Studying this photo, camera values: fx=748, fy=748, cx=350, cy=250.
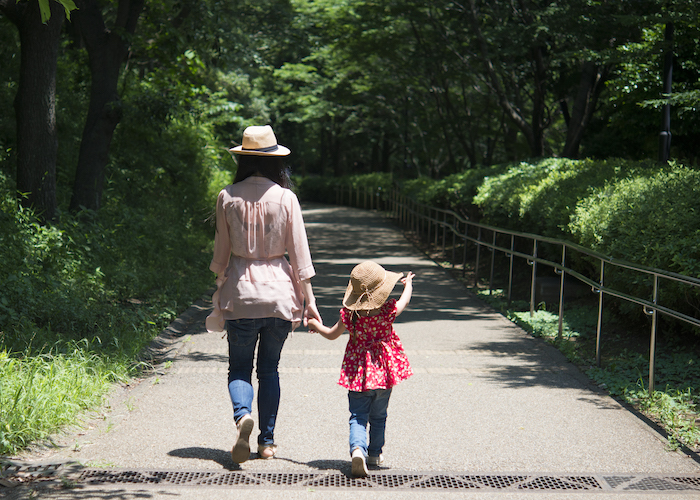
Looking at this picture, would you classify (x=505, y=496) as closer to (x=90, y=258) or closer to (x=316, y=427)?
(x=316, y=427)

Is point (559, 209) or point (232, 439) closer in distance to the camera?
point (232, 439)

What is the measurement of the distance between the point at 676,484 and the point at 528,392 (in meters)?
1.82

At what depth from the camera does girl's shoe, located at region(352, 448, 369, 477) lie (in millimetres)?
3779

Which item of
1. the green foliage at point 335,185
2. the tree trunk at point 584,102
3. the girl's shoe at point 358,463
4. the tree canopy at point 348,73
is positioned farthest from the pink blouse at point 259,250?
the green foliage at point 335,185

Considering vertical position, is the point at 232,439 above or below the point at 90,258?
below

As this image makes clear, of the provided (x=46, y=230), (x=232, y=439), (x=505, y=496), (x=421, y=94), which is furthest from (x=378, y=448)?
(x=421, y=94)

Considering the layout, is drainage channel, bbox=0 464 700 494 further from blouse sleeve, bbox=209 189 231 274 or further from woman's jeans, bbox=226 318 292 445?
blouse sleeve, bbox=209 189 231 274

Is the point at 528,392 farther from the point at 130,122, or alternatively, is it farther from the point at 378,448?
the point at 130,122

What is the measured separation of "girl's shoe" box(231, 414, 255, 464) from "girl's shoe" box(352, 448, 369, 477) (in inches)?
21.3

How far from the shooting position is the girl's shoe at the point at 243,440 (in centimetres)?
378

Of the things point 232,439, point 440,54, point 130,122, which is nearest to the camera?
point 232,439

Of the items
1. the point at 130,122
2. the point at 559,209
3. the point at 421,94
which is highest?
the point at 421,94

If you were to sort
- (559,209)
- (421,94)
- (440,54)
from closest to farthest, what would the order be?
1. (559,209)
2. (440,54)
3. (421,94)

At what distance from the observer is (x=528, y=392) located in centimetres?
566
